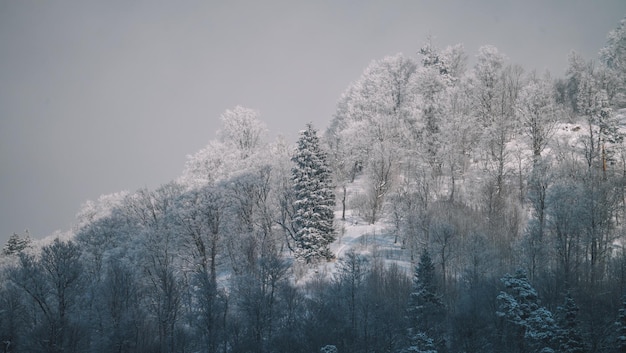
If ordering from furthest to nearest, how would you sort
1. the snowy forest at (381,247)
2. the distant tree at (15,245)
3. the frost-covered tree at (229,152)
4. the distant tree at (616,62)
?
1. the distant tree at (15,245)
2. the distant tree at (616,62)
3. the frost-covered tree at (229,152)
4. the snowy forest at (381,247)

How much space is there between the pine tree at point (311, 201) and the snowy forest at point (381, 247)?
0.20m

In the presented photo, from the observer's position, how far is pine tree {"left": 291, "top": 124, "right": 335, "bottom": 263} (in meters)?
51.7

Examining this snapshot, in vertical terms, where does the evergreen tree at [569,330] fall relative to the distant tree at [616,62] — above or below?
below

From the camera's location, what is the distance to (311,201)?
52719 millimetres

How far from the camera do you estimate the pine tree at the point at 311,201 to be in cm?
5166

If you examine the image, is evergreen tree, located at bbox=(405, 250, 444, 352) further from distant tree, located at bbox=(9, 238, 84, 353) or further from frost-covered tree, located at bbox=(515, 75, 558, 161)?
distant tree, located at bbox=(9, 238, 84, 353)

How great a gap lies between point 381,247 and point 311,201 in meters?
8.22

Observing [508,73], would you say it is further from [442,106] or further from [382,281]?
[382,281]

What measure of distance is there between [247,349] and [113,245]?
29.4 m

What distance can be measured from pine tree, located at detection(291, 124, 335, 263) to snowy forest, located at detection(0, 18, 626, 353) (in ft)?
0.66

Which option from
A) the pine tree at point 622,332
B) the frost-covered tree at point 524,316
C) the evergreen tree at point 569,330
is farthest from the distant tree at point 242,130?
the pine tree at point 622,332

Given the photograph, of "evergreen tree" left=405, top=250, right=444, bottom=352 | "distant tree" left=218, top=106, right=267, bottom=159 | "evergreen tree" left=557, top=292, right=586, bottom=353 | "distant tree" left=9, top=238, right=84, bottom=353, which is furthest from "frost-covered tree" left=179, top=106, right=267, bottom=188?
"evergreen tree" left=557, top=292, right=586, bottom=353

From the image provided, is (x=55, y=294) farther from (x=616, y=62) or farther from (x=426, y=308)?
(x=616, y=62)

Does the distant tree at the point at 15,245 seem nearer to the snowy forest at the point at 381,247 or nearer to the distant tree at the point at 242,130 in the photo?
the snowy forest at the point at 381,247
